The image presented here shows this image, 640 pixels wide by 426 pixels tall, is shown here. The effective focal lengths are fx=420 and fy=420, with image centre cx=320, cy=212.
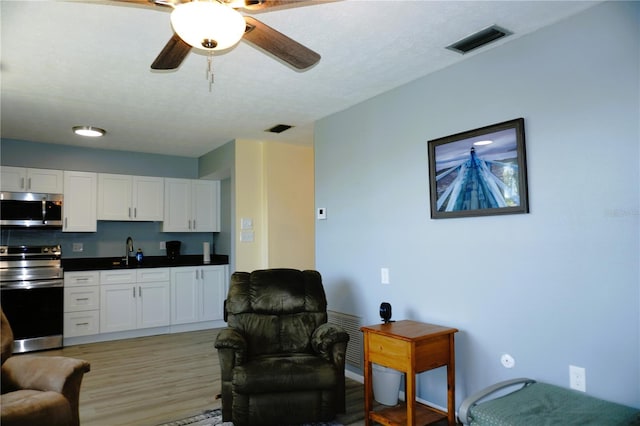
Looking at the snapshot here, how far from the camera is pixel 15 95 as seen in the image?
3.53 meters

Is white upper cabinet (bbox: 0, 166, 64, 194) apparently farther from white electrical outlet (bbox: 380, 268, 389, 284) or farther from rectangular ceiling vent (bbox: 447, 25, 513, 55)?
rectangular ceiling vent (bbox: 447, 25, 513, 55)

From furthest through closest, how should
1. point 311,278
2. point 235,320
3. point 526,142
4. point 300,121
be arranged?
point 300,121, point 311,278, point 235,320, point 526,142

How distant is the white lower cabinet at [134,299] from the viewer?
17.1ft

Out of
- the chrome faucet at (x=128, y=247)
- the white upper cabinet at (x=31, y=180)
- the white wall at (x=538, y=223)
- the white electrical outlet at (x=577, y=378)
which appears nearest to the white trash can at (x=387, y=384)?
the white wall at (x=538, y=223)

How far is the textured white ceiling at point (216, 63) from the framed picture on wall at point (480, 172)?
0.58 meters

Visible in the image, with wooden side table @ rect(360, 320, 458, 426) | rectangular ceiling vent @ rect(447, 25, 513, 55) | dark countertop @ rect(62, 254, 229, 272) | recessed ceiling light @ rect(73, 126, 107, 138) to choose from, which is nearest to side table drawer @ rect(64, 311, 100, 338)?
dark countertop @ rect(62, 254, 229, 272)

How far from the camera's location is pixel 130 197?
5.73m

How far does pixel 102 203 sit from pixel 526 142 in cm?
511

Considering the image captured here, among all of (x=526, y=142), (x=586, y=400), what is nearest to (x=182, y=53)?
(x=526, y=142)

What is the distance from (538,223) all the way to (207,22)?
2.08 meters

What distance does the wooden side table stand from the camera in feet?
8.24

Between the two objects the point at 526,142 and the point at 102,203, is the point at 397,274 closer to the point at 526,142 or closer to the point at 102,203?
the point at 526,142

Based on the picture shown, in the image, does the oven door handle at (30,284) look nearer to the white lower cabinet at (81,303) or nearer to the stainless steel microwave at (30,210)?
the white lower cabinet at (81,303)

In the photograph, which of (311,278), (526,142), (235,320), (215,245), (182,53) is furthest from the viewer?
(215,245)
